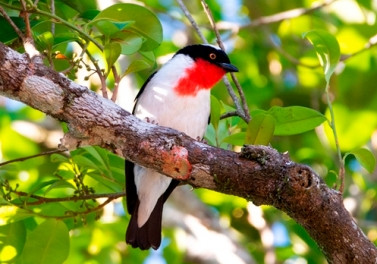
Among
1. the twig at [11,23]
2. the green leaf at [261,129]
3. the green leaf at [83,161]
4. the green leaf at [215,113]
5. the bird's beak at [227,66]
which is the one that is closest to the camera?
the twig at [11,23]

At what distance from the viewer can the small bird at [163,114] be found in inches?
164

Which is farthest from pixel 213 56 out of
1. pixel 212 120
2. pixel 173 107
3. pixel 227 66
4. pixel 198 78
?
pixel 212 120

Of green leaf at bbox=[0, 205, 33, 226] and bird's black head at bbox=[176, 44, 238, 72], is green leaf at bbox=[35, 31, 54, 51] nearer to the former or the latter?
green leaf at bbox=[0, 205, 33, 226]

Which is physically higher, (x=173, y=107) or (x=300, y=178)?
(x=300, y=178)

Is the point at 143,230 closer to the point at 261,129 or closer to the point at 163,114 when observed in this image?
the point at 163,114

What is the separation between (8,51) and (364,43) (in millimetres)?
3490

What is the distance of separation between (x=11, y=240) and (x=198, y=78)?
4.08 feet

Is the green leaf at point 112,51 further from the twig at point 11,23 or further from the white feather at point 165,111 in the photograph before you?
the white feather at point 165,111

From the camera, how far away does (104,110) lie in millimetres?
3002

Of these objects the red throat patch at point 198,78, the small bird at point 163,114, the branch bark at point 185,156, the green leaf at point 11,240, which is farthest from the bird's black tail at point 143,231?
the branch bark at point 185,156

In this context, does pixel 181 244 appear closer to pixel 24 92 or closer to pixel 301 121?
pixel 301 121

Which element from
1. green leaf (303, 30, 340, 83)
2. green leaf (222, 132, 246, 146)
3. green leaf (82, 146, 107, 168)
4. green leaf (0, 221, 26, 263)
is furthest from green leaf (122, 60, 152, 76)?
green leaf (0, 221, 26, 263)

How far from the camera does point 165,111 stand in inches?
164

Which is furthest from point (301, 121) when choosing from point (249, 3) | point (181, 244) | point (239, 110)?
point (249, 3)
